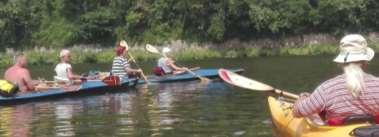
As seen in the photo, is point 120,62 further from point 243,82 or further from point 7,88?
point 243,82

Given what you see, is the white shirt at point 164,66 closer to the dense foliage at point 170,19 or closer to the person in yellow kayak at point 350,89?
the person in yellow kayak at point 350,89

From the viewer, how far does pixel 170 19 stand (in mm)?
57906

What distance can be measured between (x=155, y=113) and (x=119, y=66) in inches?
248

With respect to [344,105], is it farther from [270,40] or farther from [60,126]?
[270,40]

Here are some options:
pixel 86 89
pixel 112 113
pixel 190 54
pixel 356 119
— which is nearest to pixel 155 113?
pixel 112 113

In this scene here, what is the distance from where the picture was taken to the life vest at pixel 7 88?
18.6 meters

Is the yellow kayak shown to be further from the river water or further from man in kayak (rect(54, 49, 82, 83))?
man in kayak (rect(54, 49, 82, 83))

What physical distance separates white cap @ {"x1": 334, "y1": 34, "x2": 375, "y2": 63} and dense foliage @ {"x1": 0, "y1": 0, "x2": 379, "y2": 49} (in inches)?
1746

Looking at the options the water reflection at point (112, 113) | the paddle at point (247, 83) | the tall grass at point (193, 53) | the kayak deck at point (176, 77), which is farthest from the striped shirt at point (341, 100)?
the tall grass at point (193, 53)

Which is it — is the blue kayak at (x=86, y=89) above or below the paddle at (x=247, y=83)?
below

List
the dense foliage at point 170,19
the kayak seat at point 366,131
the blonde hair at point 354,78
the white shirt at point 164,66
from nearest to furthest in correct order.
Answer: the kayak seat at point 366,131 → the blonde hair at point 354,78 → the white shirt at point 164,66 → the dense foliage at point 170,19

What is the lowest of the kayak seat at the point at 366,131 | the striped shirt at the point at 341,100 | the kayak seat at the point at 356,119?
the kayak seat at the point at 366,131

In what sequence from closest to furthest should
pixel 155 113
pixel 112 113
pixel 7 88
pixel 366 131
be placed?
pixel 366 131, pixel 155 113, pixel 112 113, pixel 7 88

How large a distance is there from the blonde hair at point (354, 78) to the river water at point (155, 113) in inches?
187
